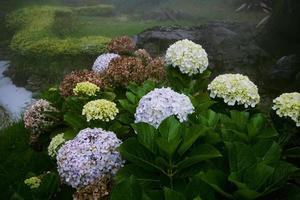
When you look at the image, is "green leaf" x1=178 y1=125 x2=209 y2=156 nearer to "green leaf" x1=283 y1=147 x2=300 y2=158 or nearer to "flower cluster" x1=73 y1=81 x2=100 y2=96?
"green leaf" x1=283 y1=147 x2=300 y2=158

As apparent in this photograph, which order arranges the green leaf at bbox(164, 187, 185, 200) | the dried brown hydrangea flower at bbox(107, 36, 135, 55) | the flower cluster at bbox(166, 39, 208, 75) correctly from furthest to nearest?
1. the dried brown hydrangea flower at bbox(107, 36, 135, 55)
2. the flower cluster at bbox(166, 39, 208, 75)
3. the green leaf at bbox(164, 187, 185, 200)

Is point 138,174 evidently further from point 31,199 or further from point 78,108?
point 78,108

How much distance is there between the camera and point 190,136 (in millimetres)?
1988

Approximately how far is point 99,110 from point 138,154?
535 mm

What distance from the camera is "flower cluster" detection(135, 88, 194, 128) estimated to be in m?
2.24

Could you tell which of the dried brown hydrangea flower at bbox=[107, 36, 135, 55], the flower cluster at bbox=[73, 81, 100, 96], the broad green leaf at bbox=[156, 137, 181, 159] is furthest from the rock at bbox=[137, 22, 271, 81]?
the broad green leaf at bbox=[156, 137, 181, 159]

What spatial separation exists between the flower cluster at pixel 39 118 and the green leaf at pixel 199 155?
61.0 inches

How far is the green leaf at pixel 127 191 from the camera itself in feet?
5.49

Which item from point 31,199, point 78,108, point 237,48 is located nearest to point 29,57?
point 237,48

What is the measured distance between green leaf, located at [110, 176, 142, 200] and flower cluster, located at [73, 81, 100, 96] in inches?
50.9

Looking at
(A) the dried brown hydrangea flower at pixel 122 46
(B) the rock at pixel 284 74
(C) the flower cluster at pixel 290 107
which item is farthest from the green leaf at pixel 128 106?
(B) the rock at pixel 284 74

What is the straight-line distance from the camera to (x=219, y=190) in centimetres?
178

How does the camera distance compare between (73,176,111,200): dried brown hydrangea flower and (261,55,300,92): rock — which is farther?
(261,55,300,92): rock

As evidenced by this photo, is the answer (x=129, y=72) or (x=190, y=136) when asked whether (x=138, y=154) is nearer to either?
(x=190, y=136)
